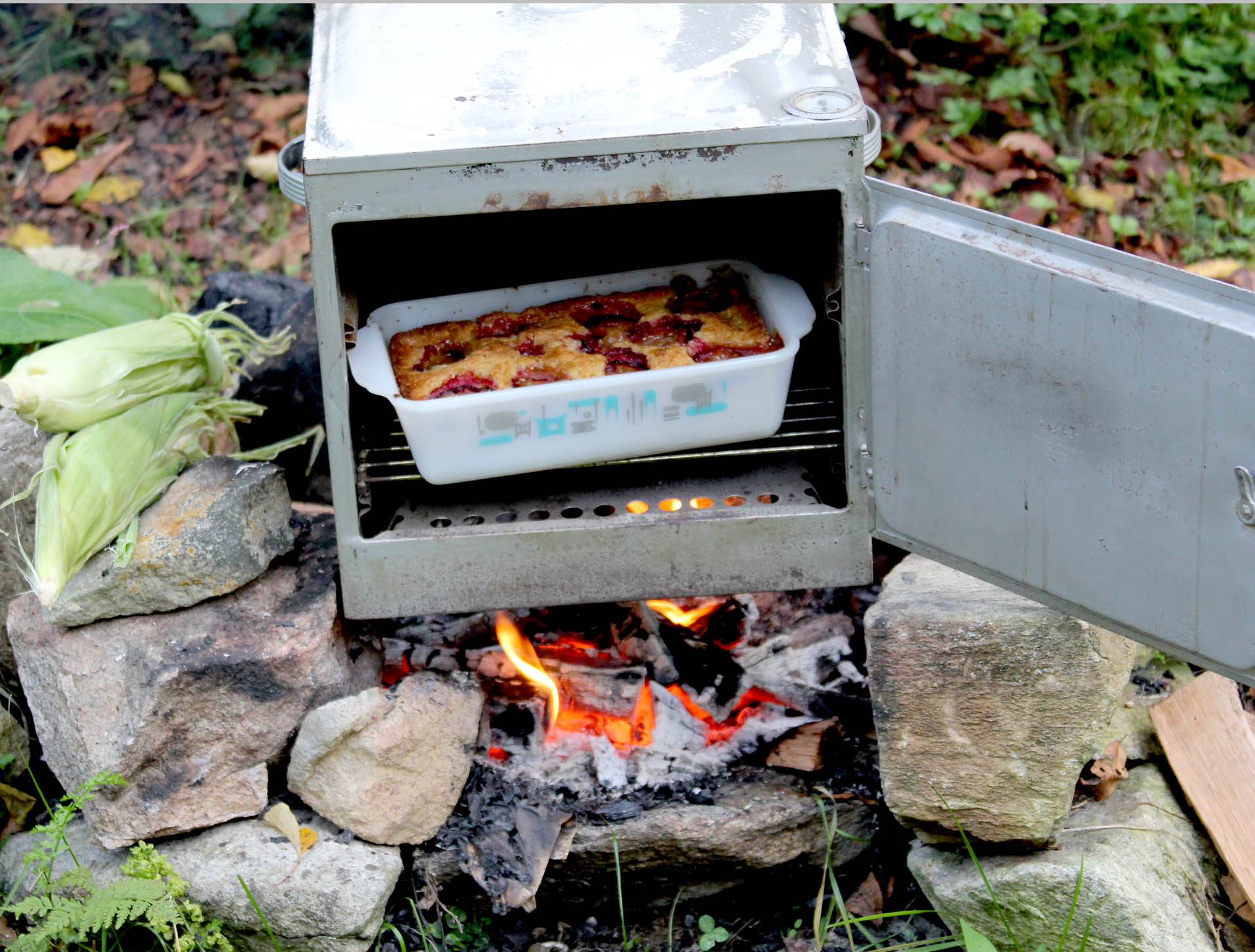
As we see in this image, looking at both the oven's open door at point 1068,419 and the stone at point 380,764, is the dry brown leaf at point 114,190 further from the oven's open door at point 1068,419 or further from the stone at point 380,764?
the oven's open door at point 1068,419

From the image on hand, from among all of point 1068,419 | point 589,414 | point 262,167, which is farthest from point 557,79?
point 262,167

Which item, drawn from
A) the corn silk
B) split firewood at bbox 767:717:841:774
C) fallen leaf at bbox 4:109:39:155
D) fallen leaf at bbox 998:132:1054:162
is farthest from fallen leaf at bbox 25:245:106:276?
fallen leaf at bbox 998:132:1054:162

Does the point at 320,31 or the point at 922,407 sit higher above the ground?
the point at 320,31

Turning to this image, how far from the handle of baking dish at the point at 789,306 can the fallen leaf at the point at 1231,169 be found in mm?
2227

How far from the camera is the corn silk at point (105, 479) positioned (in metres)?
2.11

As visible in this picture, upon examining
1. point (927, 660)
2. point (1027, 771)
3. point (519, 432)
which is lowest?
point (1027, 771)

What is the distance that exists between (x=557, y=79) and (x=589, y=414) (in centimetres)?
56

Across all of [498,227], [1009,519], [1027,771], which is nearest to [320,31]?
[498,227]

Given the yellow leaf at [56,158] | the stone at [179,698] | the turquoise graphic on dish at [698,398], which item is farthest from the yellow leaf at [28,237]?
the turquoise graphic on dish at [698,398]

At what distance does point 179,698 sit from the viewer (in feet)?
6.81

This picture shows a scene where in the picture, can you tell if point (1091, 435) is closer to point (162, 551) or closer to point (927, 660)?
point (927, 660)

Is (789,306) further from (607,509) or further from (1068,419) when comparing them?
(1068,419)

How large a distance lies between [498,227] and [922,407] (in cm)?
103

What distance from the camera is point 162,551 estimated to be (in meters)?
2.14
